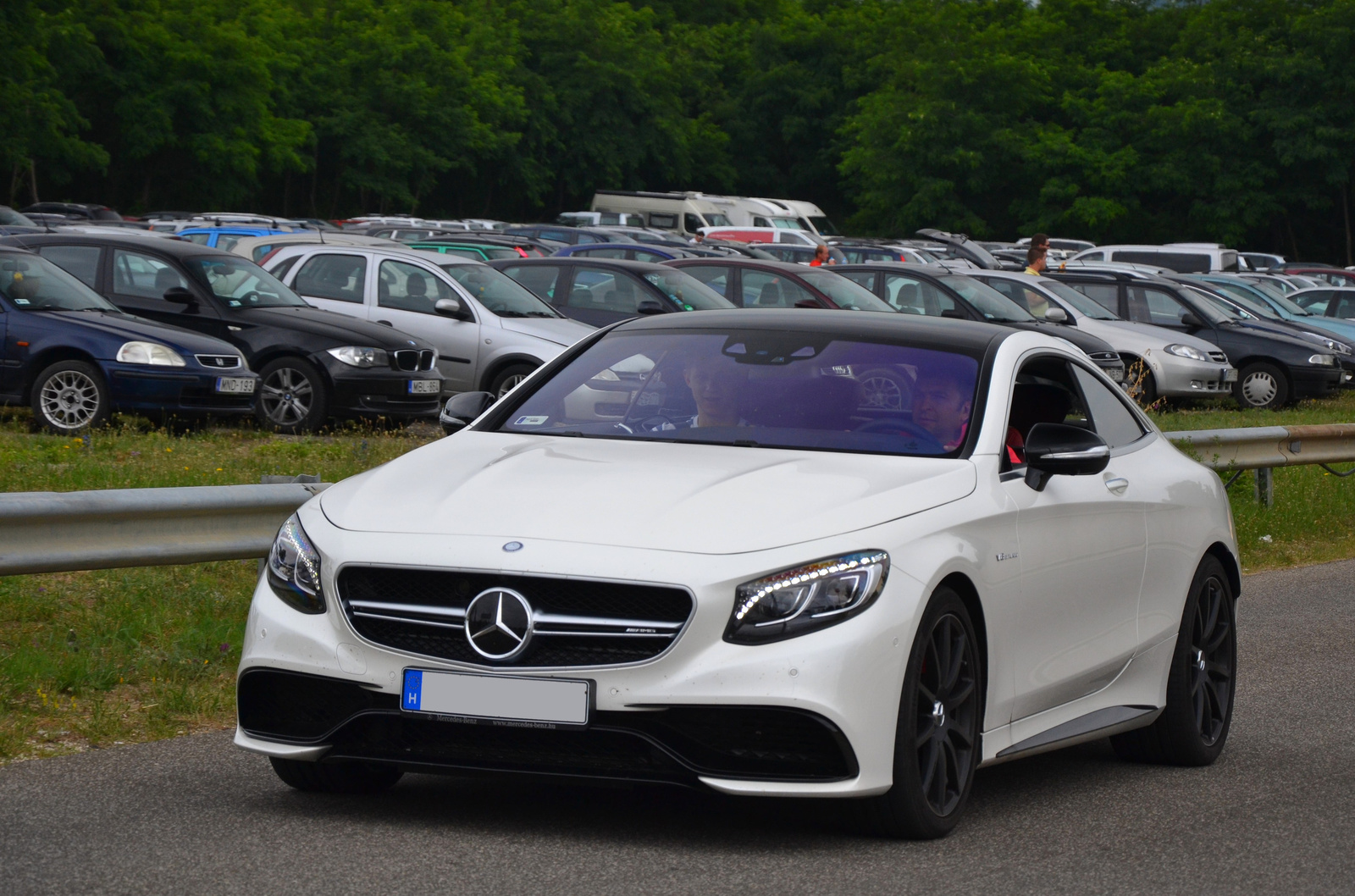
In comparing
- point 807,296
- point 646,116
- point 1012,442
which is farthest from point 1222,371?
point 646,116

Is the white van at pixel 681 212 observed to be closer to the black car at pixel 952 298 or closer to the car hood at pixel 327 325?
the black car at pixel 952 298

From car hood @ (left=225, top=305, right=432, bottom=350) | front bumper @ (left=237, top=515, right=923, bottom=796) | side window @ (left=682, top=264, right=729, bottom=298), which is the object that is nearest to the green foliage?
side window @ (left=682, top=264, right=729, bottom=298)

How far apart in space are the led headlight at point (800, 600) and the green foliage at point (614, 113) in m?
52.8

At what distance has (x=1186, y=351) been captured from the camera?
2358cm

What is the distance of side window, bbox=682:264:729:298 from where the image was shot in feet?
74.5

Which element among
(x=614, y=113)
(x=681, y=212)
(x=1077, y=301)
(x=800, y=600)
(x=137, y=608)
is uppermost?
(x=614, y=113)

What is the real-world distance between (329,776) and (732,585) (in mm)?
1474

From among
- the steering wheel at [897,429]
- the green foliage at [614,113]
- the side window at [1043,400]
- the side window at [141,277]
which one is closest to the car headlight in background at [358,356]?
the side window at [141,277]

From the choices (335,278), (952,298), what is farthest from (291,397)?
(952,298)

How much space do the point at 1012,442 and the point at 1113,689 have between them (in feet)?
2.95

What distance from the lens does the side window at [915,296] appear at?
75.2 feet

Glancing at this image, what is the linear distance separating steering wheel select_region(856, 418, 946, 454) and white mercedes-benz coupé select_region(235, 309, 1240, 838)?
1cm

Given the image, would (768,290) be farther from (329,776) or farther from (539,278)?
(329,776)

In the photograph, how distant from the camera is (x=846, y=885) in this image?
4723 mm
